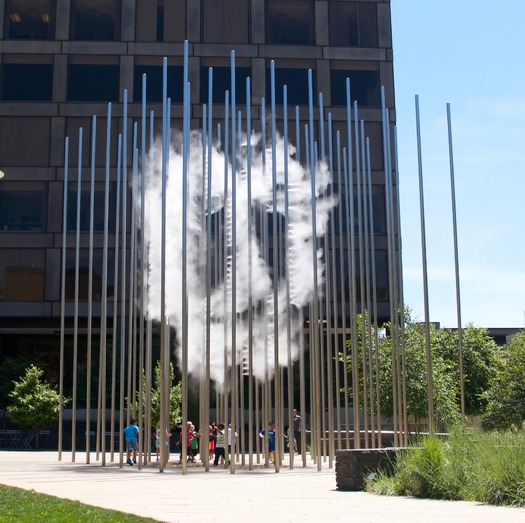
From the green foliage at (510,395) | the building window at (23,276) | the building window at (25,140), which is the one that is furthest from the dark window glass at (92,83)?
the green foliage at (510,395)

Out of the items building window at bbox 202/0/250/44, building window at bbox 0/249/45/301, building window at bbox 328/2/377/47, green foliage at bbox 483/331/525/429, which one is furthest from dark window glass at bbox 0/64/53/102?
green foliage at bbox 483/331/525/429

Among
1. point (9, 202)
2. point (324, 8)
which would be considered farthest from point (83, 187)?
point (324, 8)

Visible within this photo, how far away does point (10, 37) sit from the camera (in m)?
50.0

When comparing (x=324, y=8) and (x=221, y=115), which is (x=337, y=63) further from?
(x=221, y=115)

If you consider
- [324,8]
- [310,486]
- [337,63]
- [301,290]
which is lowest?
[310,486]

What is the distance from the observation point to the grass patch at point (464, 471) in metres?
12.6

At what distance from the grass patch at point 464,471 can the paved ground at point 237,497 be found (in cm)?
48

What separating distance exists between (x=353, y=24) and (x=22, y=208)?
22938 millimetres

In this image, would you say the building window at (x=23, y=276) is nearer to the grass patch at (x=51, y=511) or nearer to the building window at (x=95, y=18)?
the building window at (x=95, y=18)

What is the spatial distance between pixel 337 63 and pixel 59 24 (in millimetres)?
16957

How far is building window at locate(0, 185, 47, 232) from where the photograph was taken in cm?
4766

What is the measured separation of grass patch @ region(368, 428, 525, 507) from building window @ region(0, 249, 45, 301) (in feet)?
114

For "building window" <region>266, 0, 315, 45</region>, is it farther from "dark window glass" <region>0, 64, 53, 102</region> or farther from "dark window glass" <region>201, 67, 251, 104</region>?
"dark window glass" <region>0, 64, 53, 102</region>

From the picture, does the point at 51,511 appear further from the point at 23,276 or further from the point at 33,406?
the point at 23,276
